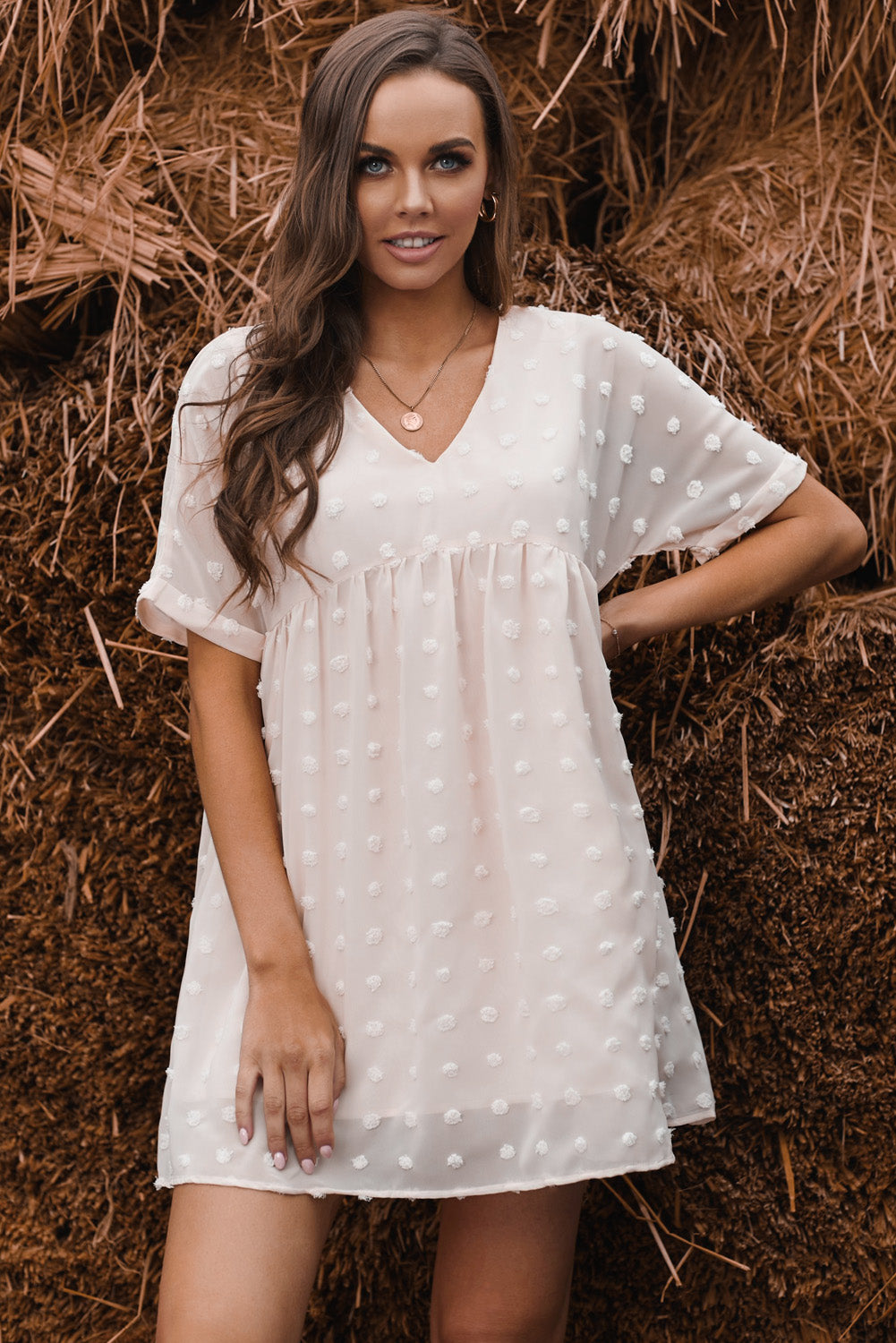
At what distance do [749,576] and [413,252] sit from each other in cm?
60

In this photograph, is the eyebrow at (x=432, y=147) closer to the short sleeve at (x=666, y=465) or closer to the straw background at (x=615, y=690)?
the short sleeve at (x=666, y=465)

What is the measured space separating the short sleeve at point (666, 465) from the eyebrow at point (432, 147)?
11.4 inches

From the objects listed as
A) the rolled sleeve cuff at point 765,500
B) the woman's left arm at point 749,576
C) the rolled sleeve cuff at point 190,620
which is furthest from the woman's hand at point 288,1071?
the rolled sleeve cuff at point 765,500

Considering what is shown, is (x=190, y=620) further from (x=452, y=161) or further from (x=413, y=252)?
(x=452, y=161)

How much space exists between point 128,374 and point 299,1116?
1.24m

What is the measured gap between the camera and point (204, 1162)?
4.62ft

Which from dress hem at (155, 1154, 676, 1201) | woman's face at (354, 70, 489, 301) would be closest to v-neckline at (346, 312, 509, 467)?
woman's face at (354, 70, 489, 301)

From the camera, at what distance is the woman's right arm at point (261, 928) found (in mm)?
1409

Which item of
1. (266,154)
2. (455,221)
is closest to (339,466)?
(455,221)

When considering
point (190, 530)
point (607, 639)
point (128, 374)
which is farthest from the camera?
point (128, 374)

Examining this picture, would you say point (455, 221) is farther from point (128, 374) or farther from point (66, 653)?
point (66, 653)

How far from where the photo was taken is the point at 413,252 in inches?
59.5

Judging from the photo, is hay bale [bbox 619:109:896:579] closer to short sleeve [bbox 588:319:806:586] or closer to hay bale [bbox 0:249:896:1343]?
hay bale [bbox 0:249:896:1343]

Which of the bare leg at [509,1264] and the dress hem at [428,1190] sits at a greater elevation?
the dress hem at [428,1190]
